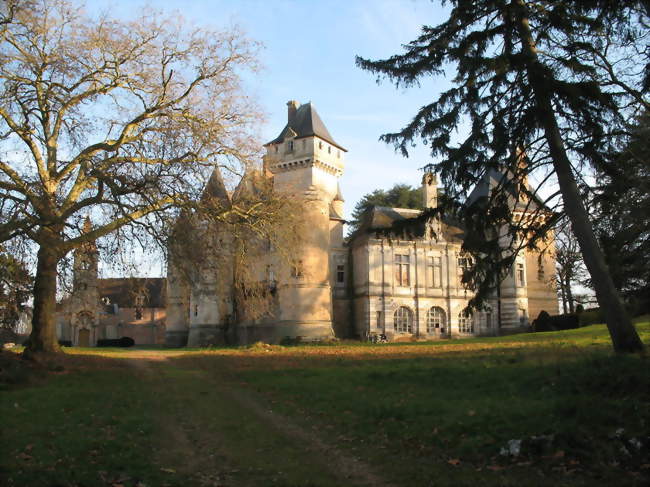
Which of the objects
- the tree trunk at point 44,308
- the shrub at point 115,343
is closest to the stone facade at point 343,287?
the shrub at point 115,343

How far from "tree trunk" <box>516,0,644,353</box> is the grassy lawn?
110 centimetres

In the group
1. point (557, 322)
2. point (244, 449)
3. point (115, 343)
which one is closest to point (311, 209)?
point (557, 322)

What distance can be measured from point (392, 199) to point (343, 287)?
20.3 m

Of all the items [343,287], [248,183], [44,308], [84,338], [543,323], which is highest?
[248,183]

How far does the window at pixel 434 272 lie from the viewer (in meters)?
45.4

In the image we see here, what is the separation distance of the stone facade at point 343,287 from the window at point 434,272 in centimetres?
7

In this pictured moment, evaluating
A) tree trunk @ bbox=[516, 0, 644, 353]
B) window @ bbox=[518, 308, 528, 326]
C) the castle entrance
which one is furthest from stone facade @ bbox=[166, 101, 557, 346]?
tree trunk @ bbox=[516, 0, 644, 353]

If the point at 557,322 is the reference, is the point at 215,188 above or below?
above

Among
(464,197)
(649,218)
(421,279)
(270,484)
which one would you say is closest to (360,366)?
(464,197)

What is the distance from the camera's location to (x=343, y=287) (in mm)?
45844

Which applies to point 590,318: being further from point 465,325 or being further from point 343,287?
point 343,287

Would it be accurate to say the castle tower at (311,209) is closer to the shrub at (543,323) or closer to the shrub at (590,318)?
the shrub at (543,323)

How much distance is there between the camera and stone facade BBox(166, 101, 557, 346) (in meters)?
39.9

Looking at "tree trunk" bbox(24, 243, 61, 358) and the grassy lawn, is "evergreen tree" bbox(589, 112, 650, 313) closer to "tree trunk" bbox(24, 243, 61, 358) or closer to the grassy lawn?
the grassy lawn
